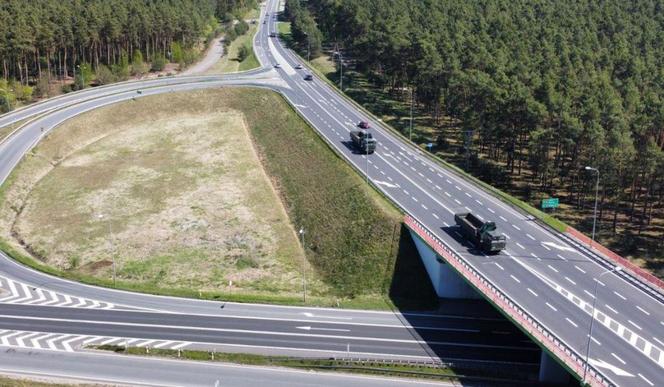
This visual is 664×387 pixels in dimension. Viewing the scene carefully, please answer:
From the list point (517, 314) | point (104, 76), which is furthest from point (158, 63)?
point (517, 314)

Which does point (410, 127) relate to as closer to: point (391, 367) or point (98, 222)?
point (98, 222)

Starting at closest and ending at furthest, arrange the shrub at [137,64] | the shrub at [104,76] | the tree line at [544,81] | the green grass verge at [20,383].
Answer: the green grass verge at [20,383] → the tree line at [544,81] → the shrub at [104,76] → the shrub at [137,64]

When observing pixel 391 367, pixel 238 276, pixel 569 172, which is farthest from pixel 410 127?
pixel 391 367

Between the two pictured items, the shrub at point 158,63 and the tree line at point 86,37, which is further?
the shrub at point 158,63

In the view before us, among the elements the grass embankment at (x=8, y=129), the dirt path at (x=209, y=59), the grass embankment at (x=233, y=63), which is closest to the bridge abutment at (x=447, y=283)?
the grass embankment at (x=8, y=129)

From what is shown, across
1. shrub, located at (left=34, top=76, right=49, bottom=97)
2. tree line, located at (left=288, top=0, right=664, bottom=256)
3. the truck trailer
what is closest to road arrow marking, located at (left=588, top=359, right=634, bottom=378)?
the truck trailer

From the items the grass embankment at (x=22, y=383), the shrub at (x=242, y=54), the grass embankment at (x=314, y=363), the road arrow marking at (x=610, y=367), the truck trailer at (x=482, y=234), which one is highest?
the shrub at (x=242, y=54)

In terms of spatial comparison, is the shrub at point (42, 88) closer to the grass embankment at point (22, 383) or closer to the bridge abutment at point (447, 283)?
the grass embankment at point (22, 383)
